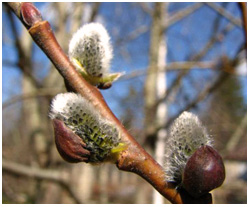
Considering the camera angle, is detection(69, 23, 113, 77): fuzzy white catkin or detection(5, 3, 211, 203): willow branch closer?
detection(5, 3, 211, 203): willow branch

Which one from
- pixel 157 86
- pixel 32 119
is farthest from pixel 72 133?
pixel 157 86

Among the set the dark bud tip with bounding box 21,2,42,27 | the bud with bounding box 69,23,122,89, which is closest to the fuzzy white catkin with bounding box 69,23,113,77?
the bud with bounding box 69,23,122,89

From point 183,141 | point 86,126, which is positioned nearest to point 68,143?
point 86,126

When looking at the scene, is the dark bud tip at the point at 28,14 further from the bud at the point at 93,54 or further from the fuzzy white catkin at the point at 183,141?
the fuzzy white catkin at the point at 183,141

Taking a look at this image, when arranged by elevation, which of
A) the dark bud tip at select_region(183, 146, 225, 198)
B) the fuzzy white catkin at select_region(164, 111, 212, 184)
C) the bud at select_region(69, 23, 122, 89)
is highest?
the bud at select_region(69, 23, 122, 89)

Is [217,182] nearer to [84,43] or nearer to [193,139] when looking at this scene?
[193,139]

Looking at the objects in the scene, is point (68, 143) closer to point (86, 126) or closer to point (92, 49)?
point (86, 126)

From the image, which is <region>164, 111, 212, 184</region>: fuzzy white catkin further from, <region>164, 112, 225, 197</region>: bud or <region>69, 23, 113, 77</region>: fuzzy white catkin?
<region>69, 23, 113, 77</region>: fuzzy white catkin
